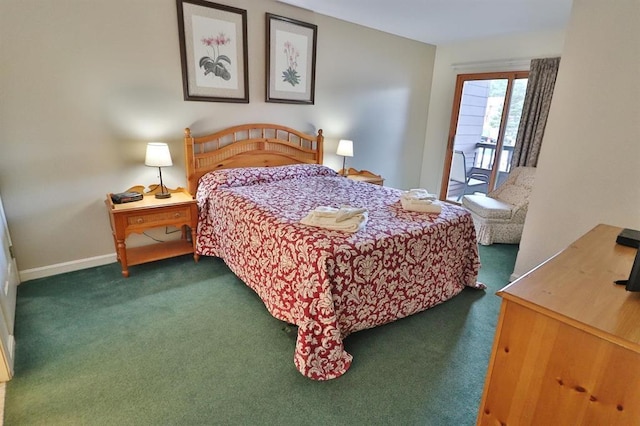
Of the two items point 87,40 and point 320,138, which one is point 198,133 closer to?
point 87,40

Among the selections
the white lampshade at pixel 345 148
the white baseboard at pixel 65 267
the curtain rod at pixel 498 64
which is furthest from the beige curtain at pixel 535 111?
the white baseboard at pixel 65 267

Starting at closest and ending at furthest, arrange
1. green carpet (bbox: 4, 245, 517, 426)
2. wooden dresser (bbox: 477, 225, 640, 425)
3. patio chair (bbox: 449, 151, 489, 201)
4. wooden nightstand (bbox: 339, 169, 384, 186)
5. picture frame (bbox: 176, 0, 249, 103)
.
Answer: wooden dresser (bbox: 477, 225, 640, 425) < green carpet (bbox: 4, 245, 517, 426) < picture frame (bbox: 176, 0, 249, 103) < wooden nightstand (bbox: 339, 169, 384, 186) < patio chair (bbox: 449, 151, 489, 201)

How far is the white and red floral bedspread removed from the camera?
1.85 meters

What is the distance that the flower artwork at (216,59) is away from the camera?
3186mm

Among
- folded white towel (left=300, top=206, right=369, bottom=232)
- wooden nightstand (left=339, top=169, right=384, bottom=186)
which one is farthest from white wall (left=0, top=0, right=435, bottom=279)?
folded white towel (left=300, top=206, right=369, bottom=232)

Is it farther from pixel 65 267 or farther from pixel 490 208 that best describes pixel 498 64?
pixel 65 267

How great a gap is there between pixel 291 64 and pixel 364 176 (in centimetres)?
169

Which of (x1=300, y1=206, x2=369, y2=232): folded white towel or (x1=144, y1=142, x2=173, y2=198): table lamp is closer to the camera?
(x1=300, y1=206, x2=369, y2=232): folded white towel

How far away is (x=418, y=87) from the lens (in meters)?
5.13

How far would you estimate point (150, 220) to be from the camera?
282 centimetres

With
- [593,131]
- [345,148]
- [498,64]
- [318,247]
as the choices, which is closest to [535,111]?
[498,64]

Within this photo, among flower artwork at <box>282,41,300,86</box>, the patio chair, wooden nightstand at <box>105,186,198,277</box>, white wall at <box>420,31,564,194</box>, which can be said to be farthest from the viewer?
the patio chair

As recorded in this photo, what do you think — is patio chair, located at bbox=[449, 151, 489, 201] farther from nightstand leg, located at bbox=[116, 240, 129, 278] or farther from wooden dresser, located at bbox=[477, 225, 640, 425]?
nightstand leg, located at bbox=[116, 240, 129, 278]

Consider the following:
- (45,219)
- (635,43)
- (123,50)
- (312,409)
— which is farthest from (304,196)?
(635,43)
